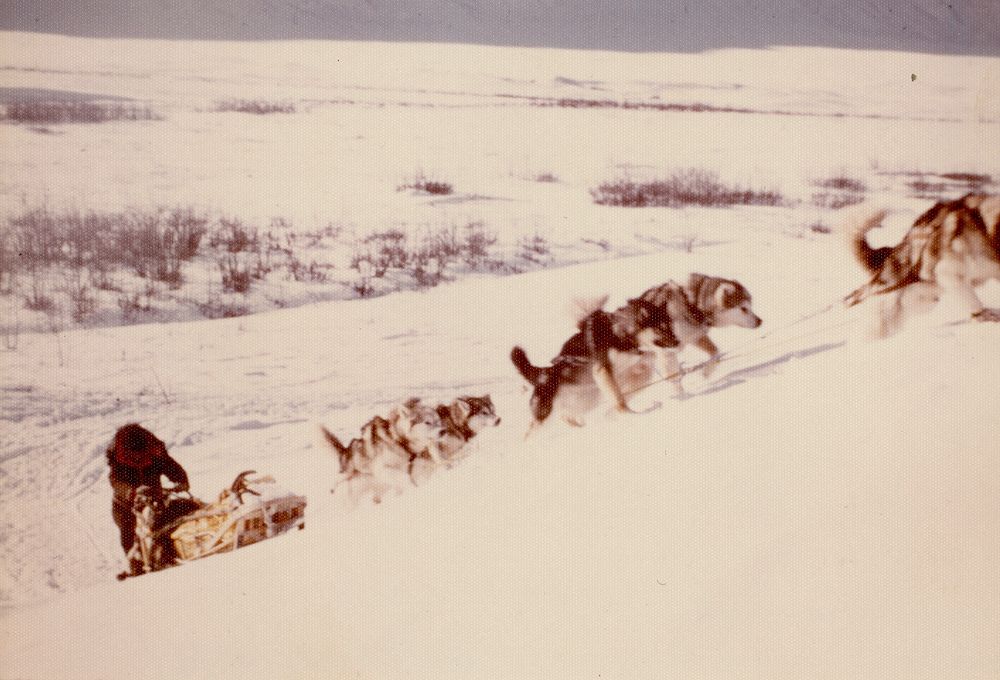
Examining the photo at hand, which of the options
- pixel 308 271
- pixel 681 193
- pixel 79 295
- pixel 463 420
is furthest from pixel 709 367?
pixel 79 295

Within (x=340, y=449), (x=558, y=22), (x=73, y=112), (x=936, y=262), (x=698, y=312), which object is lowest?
(x=340, y=449)

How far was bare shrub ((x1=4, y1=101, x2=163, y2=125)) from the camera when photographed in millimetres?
2119

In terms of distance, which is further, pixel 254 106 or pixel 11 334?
pixel 254 106

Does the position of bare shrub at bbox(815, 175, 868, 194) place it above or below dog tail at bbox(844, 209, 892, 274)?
above

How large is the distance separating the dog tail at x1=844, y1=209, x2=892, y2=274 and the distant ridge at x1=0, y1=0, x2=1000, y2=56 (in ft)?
1.54

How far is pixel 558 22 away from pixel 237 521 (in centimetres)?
150

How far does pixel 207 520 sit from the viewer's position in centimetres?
229

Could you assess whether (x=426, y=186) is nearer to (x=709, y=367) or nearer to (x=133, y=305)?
(x=133, y=305)

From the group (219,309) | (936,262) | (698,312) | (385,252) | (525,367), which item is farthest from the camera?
(936,262)

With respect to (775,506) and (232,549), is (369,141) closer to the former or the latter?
(232,549)

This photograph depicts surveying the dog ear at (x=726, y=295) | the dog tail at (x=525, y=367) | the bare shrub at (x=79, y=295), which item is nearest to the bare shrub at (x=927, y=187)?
the dog ear at (x=726, y=295)

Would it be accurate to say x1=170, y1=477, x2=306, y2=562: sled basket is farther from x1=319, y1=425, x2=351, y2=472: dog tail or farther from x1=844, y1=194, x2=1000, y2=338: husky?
x1=844, y1=194, x2=1000, y2=338: husky

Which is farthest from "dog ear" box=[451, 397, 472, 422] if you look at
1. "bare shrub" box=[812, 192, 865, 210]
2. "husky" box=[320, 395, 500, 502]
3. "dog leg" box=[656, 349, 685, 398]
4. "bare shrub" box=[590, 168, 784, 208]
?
"bare shrub" box=[812, 192, 865, 210]

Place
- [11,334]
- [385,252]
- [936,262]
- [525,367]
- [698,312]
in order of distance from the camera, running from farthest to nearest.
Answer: [936,262] < [698,312] < [525,367] < [385,252] < [11,334]
